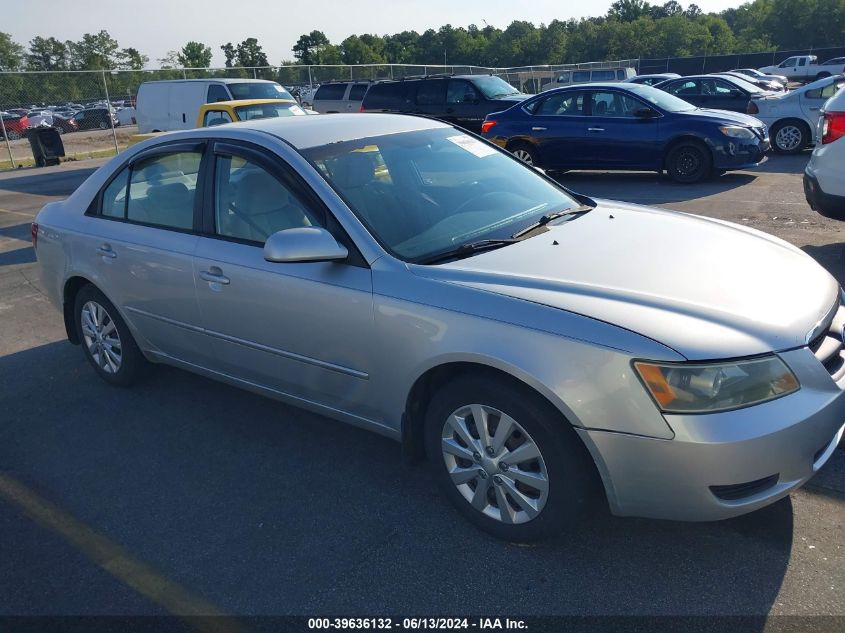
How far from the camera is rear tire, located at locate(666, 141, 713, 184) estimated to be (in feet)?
35.6

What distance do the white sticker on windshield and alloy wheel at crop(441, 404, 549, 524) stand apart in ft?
6.18

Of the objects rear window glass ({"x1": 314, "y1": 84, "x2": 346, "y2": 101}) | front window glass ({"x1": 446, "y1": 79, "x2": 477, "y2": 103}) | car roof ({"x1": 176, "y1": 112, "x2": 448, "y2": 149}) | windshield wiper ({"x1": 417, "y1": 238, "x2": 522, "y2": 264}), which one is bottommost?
windshield wiper ({"x1": 417, "y1": 238, "x2": 522, "y2": 264})

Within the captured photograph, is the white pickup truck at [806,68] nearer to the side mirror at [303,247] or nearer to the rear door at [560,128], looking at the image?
the rear door at [560,128]

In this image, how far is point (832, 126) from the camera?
6.20 m

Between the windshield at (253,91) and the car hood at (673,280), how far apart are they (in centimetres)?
1217

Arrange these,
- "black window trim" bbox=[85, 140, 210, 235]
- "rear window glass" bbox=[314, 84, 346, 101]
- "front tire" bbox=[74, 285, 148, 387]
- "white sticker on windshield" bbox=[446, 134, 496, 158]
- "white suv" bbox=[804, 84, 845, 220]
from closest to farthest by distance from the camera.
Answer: "black window trim" bbox=[85, 140, 210, 235]
"white sticker on windshield" bbox=[446, 134, 496, 158]
"front tire" bbox=[74, 285, 148, 387]
"white suv" bbox=[804, 84, 845, 220]
"rear window glass" bbox=[314, 84, 346, 101]

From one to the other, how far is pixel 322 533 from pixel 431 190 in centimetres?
179

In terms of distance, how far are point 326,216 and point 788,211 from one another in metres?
7.39

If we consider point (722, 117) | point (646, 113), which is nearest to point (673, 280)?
point (646, 113)

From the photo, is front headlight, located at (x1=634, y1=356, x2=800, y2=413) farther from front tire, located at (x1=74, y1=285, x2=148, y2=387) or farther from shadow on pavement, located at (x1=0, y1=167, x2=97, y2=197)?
shadow on pavement, located at (x1=0, y1=167, x2=97, y2=197)

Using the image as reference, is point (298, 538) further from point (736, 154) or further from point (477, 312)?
point (736, 154)

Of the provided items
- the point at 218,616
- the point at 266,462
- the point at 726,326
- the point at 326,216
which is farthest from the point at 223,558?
the point at 726,326

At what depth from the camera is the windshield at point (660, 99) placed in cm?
1116

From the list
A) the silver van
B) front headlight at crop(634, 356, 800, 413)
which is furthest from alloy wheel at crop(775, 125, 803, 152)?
front headlight at crop(634, 356, 800, 413)
